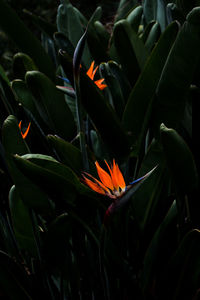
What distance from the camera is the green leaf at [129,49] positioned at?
0.80 m

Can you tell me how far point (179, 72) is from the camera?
0.65 m

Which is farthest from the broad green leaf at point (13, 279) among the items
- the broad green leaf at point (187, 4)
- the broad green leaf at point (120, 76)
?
the broad green leaf at point (187, 4)

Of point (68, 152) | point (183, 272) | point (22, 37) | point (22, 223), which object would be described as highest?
point (22, 37)

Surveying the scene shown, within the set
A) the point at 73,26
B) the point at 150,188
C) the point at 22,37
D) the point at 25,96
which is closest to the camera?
the point at 150,188

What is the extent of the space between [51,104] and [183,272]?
1.08 ft

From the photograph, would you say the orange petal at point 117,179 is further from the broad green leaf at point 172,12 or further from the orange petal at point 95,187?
the broad green leaf at point 172,12

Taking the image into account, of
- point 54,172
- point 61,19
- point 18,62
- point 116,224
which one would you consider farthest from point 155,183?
point 61,19

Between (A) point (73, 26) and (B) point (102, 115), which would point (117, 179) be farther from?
(A) point (73, 26)

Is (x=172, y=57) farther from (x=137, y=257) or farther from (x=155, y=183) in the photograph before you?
(x=137, y=257)

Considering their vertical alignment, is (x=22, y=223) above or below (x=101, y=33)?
below

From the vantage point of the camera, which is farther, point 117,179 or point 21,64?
point 21,64

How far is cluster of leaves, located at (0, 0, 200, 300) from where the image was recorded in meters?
0.60

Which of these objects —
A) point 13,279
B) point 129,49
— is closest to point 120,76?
point 129,49

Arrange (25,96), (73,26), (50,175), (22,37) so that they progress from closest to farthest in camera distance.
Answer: (50,175)
(25,96)
(22,37)
(73,26)
